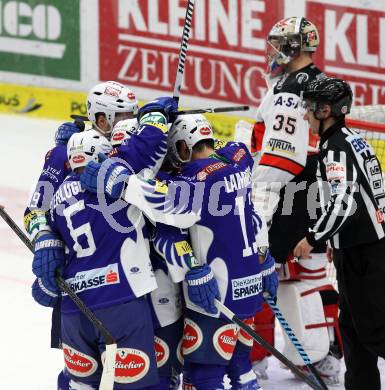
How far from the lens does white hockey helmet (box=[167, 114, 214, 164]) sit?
14.3 feet

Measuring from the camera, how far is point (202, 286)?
13.9 feet

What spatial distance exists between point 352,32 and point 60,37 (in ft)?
8.76

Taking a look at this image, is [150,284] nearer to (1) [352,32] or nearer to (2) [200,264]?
(2) [200,264]

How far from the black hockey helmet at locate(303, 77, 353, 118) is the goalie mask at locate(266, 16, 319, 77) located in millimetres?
774

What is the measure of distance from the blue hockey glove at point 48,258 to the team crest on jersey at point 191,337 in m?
0.55

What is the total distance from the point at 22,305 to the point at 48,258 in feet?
7.14

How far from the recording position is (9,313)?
625cm

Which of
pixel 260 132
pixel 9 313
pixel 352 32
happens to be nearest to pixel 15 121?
pixel 352 32

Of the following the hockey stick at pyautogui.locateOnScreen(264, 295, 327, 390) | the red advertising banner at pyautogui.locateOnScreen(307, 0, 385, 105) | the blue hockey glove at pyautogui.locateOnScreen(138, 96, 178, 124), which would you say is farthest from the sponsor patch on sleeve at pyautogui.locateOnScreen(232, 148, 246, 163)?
the red advertising banner at pyautogui.locateOnScreen(307, 0, 385, 105)

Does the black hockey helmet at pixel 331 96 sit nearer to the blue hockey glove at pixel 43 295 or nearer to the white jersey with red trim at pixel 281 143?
the white jersey with red trim at pixel 281 143

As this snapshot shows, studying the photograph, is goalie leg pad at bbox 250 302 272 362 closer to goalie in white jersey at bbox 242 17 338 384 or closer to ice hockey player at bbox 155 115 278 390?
goalie in white jersey at bbox 242 17 338 384

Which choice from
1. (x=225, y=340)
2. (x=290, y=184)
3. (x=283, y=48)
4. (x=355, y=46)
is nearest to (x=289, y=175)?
(x=290, y=184)

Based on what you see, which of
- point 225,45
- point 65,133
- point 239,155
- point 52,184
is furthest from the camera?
point 225,45

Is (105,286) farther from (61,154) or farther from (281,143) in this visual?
(281,143)
